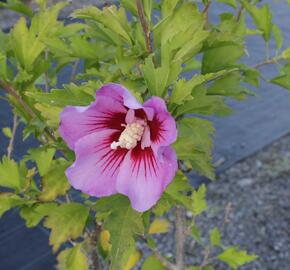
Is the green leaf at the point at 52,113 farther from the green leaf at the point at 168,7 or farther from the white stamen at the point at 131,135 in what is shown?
the green leaf at the point at 168,7

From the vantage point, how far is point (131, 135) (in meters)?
0.73

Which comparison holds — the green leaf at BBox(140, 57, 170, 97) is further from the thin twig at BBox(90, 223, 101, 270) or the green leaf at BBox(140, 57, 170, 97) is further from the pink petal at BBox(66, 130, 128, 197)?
the thin twig at BBox(90, 223, 101, 270)

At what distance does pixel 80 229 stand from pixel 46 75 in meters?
0.43

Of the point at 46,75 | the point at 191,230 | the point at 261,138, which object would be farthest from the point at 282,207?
the point at 46,75

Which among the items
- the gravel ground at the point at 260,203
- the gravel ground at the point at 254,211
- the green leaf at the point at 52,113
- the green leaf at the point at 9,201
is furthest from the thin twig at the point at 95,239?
the gravel ground at the point at 260,203

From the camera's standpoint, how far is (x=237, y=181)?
9.05ft

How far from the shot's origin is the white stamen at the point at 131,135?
0.73 meters

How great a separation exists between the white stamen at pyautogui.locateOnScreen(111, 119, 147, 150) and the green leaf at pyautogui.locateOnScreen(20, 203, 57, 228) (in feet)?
1.05

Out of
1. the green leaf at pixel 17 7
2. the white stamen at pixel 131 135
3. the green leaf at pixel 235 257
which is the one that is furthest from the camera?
the green leaf at pixel 235 257

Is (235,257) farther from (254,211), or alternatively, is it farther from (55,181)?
(254,211)

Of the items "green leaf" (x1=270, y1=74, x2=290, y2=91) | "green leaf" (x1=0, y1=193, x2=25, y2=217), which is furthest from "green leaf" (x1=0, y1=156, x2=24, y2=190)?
"green leaf" (x1=270, y1=74, x2=290, y2=91)

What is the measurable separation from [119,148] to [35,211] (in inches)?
13.7

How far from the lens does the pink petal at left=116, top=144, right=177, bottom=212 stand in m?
0.66

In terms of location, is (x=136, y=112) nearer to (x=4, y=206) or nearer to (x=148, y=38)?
(x=148, y=38)
